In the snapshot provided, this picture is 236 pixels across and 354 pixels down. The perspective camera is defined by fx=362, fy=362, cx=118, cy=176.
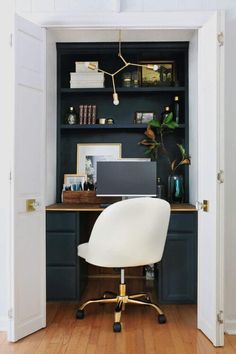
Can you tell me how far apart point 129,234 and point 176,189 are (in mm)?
1143

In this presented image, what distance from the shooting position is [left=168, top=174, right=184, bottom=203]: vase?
3.60 m

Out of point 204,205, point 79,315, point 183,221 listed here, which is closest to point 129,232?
point 204,205

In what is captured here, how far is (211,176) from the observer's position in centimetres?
246

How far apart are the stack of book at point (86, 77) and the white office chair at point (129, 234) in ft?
5.18

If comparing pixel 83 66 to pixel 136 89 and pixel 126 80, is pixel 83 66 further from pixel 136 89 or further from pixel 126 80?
pixel 136 89

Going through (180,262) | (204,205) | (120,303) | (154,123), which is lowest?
(120,303)

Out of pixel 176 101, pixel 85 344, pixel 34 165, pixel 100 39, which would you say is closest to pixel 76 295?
pixel 85 344

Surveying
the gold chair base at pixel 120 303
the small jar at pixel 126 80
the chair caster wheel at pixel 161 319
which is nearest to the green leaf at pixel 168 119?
the small jar at pixel 126 80

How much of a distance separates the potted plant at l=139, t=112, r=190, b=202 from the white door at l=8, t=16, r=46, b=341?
1.34 meters

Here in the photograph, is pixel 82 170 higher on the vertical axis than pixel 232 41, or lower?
lower

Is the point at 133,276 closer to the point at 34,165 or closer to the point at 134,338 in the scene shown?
the point at 134,338

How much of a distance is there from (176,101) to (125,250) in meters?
1.77

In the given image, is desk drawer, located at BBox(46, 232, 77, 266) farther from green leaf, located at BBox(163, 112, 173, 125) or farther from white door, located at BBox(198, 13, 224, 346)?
green leaf, located at BBox(163, 112, 173, 125)

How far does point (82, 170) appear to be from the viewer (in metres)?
3.83
